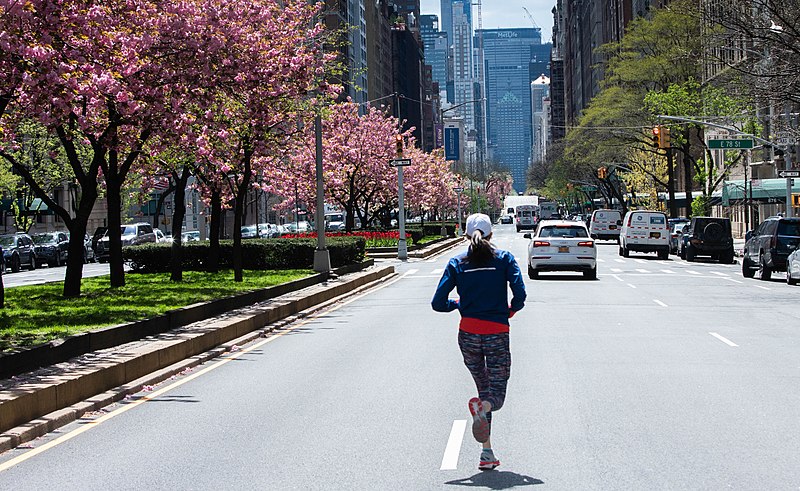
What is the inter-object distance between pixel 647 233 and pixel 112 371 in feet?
140

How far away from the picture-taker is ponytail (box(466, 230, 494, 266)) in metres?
8.56

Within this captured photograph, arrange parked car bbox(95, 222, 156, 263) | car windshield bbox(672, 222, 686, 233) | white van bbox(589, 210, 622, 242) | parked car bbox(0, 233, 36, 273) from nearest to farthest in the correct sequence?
1. parked car bbox(0, 233, 36, 273)
2. parked car bbox(95, 222, 156, 263)
3. car windshield bbox(672, 222, 686, 233)
4. white van bbox(589, 210, 622, 242)

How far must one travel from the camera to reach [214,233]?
32781 mm

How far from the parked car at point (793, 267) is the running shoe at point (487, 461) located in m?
25.4

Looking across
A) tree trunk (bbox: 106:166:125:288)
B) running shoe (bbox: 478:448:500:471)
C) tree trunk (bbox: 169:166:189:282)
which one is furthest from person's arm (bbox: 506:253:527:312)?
tree trunk (bbox: 169:166:189:282)

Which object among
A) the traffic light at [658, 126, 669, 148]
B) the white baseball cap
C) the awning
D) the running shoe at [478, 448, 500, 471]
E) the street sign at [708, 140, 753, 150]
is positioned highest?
the traffic light at [658, 126, 669, 148]

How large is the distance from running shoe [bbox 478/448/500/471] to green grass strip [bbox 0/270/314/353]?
6.79 meters

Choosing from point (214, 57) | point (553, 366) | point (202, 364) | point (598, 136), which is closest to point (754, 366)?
point (553, 366)

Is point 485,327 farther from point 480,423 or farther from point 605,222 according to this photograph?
point 605,222

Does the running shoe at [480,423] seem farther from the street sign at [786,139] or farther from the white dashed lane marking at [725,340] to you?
the street sign at [786,139]

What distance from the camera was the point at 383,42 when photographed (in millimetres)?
190125

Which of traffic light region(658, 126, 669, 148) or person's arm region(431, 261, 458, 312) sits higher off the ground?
traffic light region(658, 126, 669, 148)

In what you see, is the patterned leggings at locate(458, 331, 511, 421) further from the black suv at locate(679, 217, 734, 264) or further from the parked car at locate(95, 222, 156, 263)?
the parked car at locate(95, 222, 156, 263)

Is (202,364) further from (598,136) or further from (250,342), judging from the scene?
(598,136)
